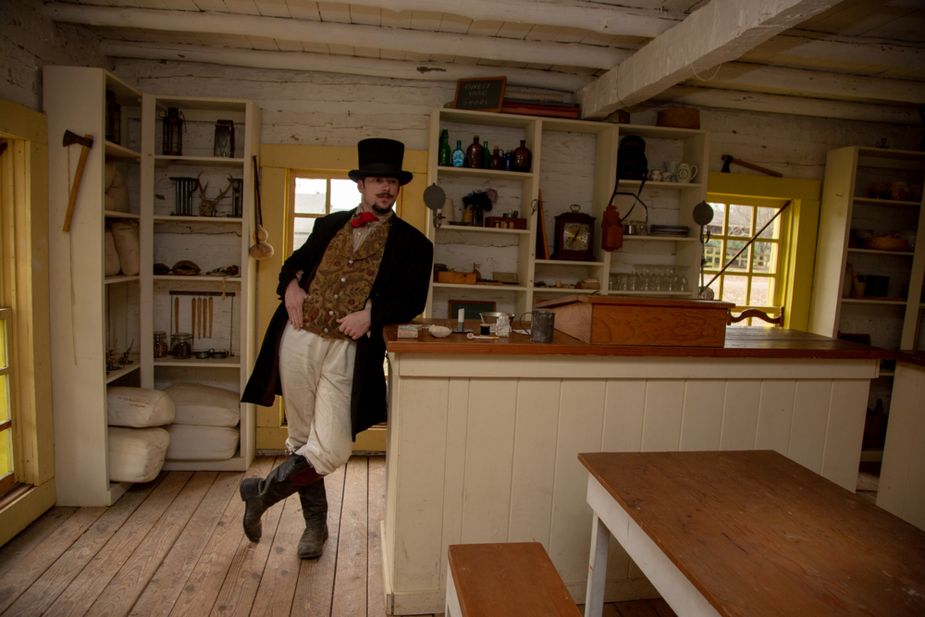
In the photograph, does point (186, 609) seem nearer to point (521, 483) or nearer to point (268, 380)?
point (268, 380)

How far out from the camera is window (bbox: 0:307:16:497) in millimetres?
2913

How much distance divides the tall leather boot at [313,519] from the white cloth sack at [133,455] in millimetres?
1175

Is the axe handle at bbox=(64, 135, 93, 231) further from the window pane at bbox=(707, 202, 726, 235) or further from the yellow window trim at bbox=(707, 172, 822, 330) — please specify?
the window pane at bbox=(707, 202, 726, 235)

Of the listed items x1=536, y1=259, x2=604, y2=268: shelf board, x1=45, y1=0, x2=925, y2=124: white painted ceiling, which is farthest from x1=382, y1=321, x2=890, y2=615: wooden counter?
x1=536, y1=259, x2=604, y2=268: shelf board

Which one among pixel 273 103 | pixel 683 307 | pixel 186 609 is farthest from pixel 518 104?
pixel 186 609

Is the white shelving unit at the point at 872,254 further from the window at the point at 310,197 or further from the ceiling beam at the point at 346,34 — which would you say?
the window at the point at 310,197

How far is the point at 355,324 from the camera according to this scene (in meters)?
2.54

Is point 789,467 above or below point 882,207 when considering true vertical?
below

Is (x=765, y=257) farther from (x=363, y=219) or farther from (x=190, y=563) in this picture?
(x=190, y=563)

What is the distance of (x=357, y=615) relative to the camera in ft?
7.72

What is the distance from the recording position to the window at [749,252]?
489 centimetres

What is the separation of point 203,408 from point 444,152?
7.67 ft

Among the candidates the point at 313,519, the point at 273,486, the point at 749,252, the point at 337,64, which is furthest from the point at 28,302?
the point at 749,252

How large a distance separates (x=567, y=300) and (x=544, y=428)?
0.54m
